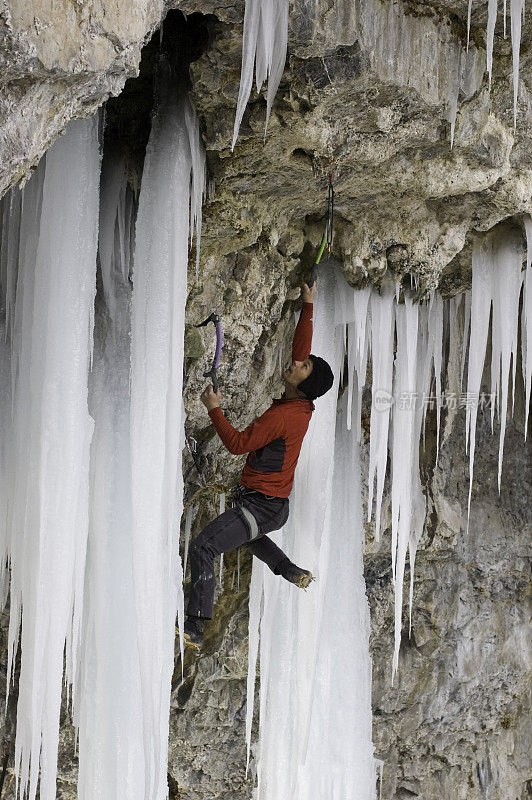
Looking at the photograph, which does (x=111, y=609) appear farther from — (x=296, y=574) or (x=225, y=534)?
(x=296, y=574)

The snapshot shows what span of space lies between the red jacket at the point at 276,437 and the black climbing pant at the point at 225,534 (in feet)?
0.21

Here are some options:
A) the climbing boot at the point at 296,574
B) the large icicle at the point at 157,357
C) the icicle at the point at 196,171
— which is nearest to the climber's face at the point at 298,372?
the large icicle at the point at 157,357

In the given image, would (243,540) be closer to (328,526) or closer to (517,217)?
(328,526)

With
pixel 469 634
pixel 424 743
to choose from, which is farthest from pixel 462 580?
pixel 424 743

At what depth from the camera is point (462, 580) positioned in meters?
7.14

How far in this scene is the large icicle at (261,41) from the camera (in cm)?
321

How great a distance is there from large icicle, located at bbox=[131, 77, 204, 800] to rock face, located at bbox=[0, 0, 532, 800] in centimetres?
20

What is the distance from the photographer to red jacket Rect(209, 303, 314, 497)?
159 inches

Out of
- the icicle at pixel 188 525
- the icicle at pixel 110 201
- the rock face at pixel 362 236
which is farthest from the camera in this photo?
the icicle at pixel 188 525

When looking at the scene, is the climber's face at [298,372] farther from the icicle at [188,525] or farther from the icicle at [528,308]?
the icicle at [188,525]

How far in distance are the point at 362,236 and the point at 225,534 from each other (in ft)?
5.37

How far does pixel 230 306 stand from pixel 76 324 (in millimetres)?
1276

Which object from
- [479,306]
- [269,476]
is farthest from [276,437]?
[479,306]

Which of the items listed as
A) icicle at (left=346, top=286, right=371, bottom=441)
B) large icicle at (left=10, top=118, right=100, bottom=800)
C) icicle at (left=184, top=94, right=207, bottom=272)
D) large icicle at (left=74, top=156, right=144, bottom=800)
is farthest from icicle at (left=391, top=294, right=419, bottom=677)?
large icicle at (left=10, top=118, right=100, bottom=800)
